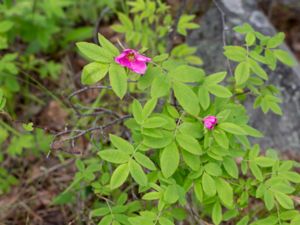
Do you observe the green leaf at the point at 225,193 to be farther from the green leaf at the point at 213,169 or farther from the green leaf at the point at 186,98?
the green leaf at the point at 186,98

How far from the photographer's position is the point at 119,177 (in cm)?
167

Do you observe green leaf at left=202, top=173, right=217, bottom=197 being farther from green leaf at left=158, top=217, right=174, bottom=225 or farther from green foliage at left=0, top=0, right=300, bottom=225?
green leaf at left=158, top=217, right=174, bottom=225

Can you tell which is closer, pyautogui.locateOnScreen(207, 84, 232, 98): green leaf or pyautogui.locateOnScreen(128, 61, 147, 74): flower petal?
pyautogui.locateOnScreen(128, 61, 147, 74): flower petal

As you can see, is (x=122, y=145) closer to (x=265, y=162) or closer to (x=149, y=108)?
(x=149, y=108)

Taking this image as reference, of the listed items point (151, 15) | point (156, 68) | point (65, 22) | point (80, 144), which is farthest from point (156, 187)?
point (65, 22)

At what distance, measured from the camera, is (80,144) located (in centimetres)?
311

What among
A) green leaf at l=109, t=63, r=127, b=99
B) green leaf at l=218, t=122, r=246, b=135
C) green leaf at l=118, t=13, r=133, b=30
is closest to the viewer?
green leaf at l=109, t=63, r=127, b=99

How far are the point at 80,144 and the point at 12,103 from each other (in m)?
0.56

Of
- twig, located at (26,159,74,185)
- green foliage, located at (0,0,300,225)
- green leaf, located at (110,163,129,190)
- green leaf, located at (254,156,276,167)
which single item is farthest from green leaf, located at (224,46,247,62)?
twig, located at (26,159,74,185)

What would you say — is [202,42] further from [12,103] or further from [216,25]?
[12,103]

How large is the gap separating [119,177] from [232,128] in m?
0.42

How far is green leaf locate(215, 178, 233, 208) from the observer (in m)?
1.75

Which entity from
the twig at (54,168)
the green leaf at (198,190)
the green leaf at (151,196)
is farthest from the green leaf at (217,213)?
the twig at (54,168)

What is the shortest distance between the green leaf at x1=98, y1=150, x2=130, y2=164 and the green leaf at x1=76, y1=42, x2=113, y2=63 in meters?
0.31
